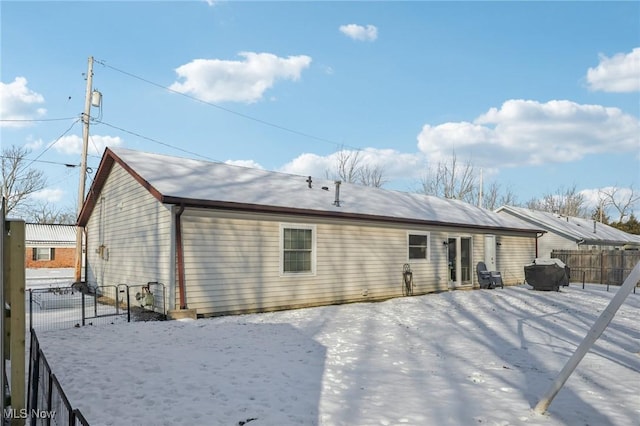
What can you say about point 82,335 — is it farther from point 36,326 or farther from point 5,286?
point 5,286

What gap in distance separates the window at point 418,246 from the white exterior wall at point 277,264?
0.68 ft

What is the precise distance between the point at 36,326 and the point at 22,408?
747 cm

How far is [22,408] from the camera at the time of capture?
270 cm

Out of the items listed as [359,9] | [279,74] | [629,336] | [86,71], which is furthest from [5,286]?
[279,74]

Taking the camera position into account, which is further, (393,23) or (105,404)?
(393,23)

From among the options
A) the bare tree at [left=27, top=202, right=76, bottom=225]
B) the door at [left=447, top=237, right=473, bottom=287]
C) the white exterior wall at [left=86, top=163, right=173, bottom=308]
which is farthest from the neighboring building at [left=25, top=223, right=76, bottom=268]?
the door at [left=447, top=237, right=473, bottom=287]

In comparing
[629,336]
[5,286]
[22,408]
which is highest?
[5,286]

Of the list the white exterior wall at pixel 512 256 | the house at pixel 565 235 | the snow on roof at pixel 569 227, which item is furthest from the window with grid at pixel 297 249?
the snow on roof at pixel 569 227

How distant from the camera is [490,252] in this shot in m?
18.1

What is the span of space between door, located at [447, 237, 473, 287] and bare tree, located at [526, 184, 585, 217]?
47092mm

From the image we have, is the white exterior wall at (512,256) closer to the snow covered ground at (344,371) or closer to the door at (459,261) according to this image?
the door at (459,261)

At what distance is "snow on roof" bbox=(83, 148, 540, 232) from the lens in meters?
10.2

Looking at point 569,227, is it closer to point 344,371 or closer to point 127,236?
point 127,236

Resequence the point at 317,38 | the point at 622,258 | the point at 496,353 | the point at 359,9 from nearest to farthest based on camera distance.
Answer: the point at 496,353, the point at 359,9, the point at 317,38, the point at 622,258
